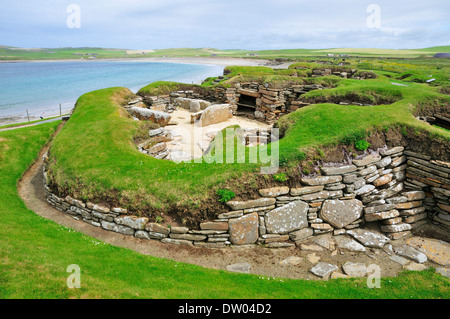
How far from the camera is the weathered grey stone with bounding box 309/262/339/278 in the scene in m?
7.39

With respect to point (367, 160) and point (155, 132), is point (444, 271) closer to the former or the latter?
point (367, 160)

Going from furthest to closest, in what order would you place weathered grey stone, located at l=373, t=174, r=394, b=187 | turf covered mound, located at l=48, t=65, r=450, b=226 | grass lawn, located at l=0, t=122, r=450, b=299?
weathered grey stone, located at l=373, t=174, r=394, b=187 < turf covered mound, located at l=48, t=65, r=450, b=226 < grass lawn, located at l=0, t=122, r=450, b=299

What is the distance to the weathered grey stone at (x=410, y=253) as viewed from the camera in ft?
26.4

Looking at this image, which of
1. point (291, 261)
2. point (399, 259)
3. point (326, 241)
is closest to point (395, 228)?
point (399, 259)

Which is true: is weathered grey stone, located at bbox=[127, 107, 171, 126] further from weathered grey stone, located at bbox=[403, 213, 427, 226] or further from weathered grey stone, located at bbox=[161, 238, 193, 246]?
weathered grey stone, located at bbox=[403, 213, 427, 226]

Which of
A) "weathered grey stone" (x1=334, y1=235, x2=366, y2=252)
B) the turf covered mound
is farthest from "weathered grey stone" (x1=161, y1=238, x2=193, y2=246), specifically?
"weathered grey stone" (x1=334, y1=235, x2=366, y2=252)

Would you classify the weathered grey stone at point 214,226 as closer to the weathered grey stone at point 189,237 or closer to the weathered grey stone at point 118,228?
the weathered grey stone at point 189,237

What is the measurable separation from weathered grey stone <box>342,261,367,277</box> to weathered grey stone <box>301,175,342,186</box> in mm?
2734

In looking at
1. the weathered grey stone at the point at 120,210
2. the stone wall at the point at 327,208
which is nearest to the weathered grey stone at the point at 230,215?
the stone wall at the point at 327,208

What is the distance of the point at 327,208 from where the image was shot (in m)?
9.20
